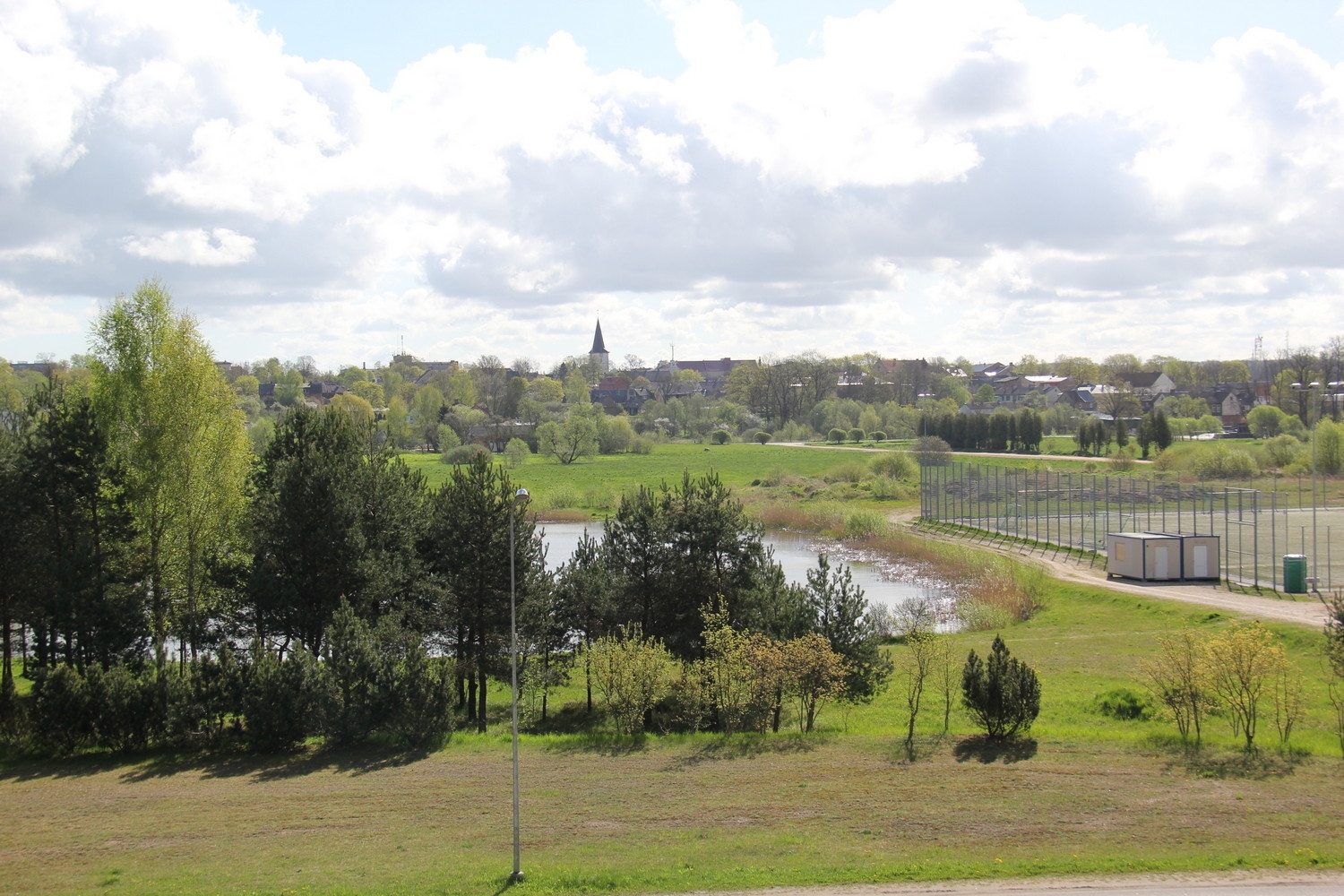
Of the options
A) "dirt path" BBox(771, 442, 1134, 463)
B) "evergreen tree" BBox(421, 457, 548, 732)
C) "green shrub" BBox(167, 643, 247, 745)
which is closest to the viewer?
"green shrub" BBox(167, 643, 247, 745)

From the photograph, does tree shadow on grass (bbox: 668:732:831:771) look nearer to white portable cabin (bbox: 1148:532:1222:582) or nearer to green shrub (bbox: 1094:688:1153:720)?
green shrub (bbox: 1094:688:1153:720)

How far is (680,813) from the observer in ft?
60.8

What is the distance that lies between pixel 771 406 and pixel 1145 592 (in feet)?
417

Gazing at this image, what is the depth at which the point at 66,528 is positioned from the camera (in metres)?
28.5

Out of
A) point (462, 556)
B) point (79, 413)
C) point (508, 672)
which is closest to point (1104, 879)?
point (508, 672)

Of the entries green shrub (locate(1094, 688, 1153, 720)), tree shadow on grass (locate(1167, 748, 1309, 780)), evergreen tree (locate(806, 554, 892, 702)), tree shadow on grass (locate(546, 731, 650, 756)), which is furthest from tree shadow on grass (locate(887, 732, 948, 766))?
tree shadow on grass (locate(546, 731, 650, 756))

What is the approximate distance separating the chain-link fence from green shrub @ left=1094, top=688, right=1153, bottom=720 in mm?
15334

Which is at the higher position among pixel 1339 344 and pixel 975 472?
pixel 1339 344

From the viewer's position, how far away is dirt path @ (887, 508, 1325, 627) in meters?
32.2

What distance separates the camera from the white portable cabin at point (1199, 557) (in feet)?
130

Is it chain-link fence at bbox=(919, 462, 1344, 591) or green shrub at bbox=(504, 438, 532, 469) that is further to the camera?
green shrub at bbox=(504, 438, 532, 469)

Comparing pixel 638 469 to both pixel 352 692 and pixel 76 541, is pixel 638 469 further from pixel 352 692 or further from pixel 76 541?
pixel 352 692

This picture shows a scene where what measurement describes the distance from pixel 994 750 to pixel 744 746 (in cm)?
550

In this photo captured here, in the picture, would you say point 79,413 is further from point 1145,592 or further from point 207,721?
point 1145,592
